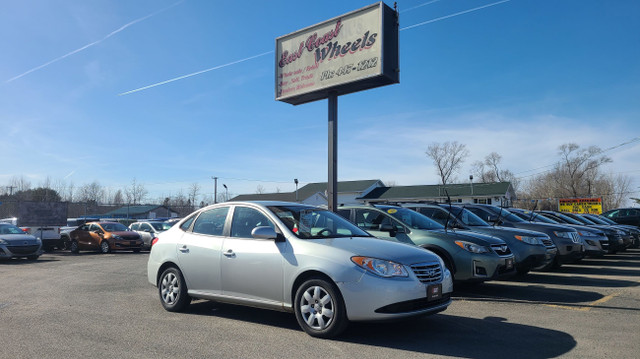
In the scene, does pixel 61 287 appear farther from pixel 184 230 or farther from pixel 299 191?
pixel 299 191

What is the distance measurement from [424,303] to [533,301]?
3541 millimetres

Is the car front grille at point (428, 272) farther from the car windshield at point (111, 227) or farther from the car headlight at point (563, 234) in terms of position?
the car windshield at point (111, 227)

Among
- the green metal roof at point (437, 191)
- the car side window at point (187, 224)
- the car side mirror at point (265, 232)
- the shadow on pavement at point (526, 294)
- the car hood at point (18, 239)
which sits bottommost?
the shadow on pavement at point (526, 294)

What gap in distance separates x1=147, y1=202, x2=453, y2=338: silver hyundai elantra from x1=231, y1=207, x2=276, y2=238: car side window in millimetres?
15

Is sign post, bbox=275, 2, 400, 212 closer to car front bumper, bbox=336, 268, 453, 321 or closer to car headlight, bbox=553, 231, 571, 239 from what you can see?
car headlight, bbox=553, 231, 571, 239

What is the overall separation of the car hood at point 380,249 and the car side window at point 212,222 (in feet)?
5.30

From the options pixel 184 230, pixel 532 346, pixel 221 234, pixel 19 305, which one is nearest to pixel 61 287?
pixel 19 305

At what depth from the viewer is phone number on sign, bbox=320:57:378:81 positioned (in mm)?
11845

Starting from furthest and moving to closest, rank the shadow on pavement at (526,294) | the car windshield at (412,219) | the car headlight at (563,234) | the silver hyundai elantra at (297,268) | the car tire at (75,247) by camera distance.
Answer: the car tire at (75,247), the car headlight at (563,234), the car windshield at (412,219), the shadow on pavement at (526,294), the silver hyundai elantra at (297,268)

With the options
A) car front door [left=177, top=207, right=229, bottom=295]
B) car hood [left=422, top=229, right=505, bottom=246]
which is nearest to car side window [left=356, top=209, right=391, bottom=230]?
car hood [left=422, top=229, right=505, bottom=246]

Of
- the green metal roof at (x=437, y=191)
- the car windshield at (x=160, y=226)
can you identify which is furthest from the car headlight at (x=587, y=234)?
the green metal roof at (x=437, y=191)

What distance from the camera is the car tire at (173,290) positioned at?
683 cm

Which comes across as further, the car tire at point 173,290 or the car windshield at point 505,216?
the car windshield at point 505,216

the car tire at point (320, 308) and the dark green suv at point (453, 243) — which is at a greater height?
the dark green suv at point (453, 243)
